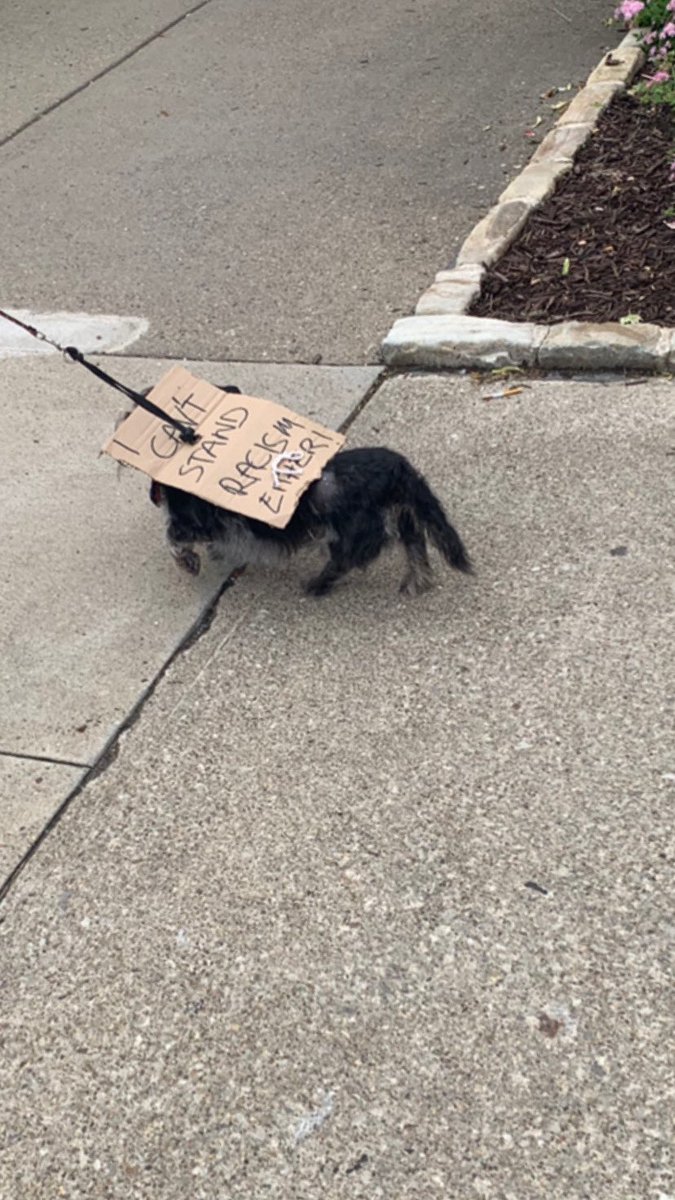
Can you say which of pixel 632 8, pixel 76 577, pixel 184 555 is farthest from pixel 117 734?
pixel 632 8

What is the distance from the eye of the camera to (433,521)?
3824 millimetres

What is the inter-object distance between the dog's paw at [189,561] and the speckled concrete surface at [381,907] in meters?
0.18

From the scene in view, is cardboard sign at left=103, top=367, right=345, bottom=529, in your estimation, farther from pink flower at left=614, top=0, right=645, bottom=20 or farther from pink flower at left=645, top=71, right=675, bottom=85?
pink flower at left=614, top=0, right=645, bottom=20

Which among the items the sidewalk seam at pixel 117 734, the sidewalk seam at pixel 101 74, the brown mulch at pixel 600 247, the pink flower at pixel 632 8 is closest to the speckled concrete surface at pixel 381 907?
the sidewalk seam at pixel 117 734

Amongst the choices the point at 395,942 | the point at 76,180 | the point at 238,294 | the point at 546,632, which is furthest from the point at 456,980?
the point at 76,180

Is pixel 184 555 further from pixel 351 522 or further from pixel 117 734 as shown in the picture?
pixel 117 734

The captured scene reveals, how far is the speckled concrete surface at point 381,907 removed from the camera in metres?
2.51

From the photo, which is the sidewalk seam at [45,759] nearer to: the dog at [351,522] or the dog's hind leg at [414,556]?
the dog at [351,522]

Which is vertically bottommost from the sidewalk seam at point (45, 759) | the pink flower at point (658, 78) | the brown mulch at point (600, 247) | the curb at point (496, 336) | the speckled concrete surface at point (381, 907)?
the pink flower at point (658, 78)

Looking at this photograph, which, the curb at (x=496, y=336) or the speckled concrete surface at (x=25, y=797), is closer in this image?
the speckled concrete surface at (x=25, y=797)

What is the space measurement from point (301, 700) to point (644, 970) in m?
1.25

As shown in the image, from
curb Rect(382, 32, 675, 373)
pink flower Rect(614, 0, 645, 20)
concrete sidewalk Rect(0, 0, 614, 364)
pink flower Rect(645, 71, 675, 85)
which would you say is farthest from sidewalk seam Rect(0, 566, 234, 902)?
pink flower Rect(614, 0, 645, 20)

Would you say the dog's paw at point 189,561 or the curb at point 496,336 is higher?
the dog's paw at point 189,561

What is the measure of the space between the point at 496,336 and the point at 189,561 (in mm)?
1757
